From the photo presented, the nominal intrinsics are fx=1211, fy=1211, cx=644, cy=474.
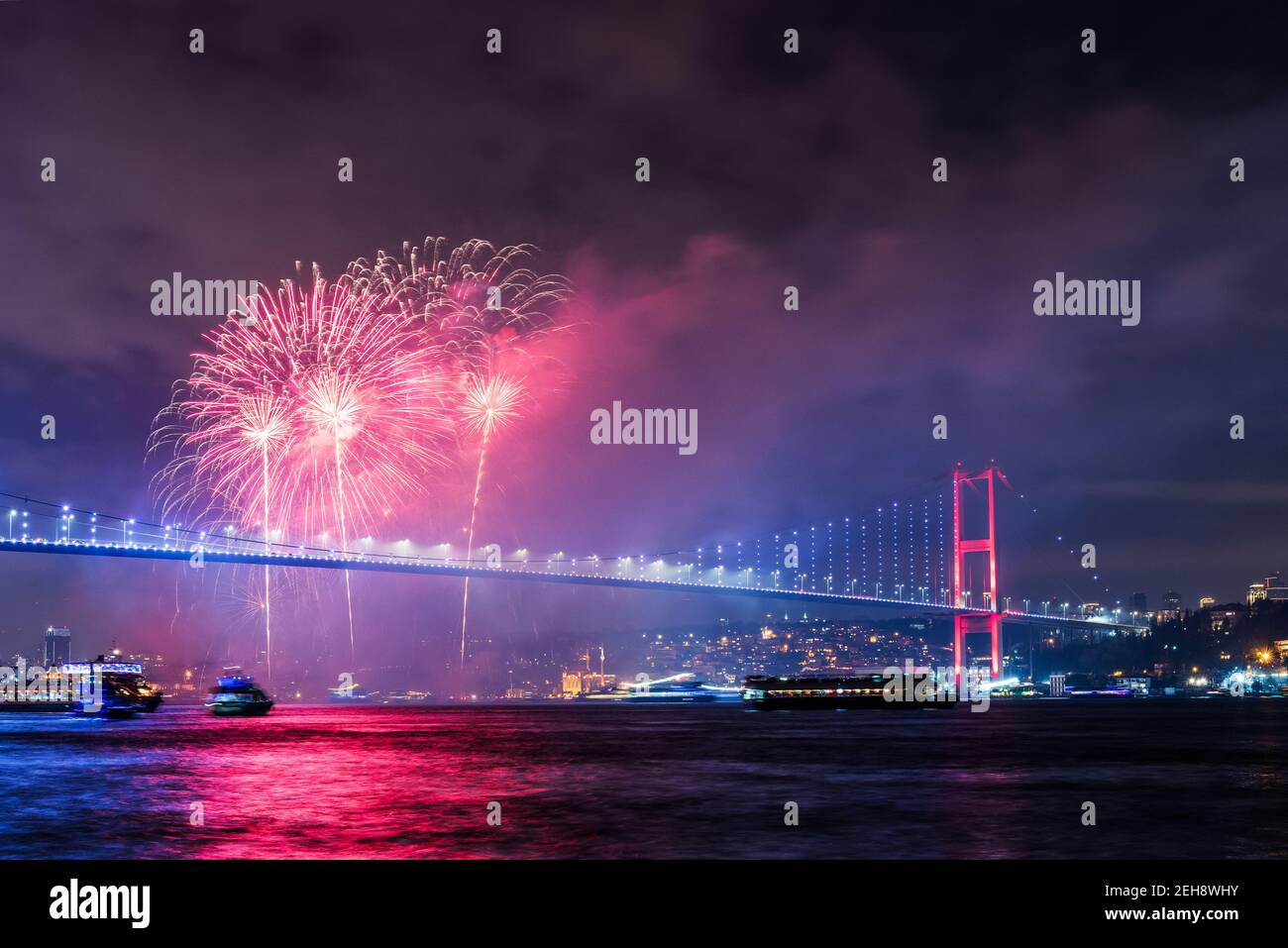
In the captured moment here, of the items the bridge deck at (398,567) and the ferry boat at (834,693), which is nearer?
Answer: the bridge deck at (398,567)

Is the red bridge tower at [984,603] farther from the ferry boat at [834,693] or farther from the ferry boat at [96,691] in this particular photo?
the ferry boat at [96,691]

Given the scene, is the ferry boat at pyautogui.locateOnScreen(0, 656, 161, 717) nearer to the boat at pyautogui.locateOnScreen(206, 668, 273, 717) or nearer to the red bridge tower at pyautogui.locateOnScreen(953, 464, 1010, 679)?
the boat at pyautogui.locateOnScreen(206, 668, 273, 717)
